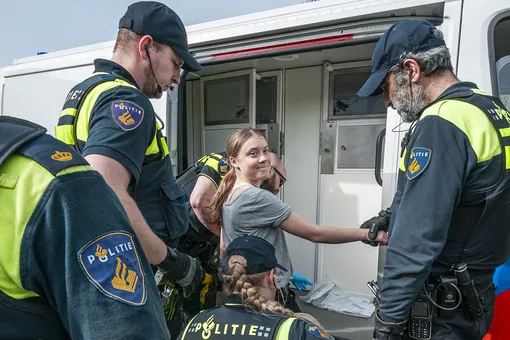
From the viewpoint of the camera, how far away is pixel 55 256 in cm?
57

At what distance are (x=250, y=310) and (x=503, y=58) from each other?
1678 millimetres

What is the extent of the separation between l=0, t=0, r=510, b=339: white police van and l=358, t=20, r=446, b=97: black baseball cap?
14.5 inches

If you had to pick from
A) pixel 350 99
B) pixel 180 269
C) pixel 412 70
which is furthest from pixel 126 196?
pixel 350 99

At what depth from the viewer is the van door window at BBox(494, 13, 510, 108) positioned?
1.73 m

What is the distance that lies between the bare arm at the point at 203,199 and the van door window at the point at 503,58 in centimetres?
168

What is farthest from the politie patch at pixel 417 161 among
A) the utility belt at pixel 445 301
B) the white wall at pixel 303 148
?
the white wall at pixel 303 148

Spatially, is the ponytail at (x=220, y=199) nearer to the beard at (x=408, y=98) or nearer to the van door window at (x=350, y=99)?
the beard at (x=408, y=98)

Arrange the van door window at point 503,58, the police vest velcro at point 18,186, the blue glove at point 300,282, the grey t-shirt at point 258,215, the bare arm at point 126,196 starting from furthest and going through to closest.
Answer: the blue glove at point 300,282 → the grey t-shirt at point 258,215 → the van door window at point 503,58 → the bare arm at point 126,196 → the police vest velcro at point 18,186

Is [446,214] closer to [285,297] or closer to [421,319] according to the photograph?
[421,319]

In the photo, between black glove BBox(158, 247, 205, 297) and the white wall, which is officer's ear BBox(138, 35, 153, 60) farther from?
the white wall

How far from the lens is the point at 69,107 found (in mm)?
1351

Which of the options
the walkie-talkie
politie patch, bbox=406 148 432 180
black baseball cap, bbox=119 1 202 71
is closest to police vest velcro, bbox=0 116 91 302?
black baseball cap, bbox=119 1 202 71

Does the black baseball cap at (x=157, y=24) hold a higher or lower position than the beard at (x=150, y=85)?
higher

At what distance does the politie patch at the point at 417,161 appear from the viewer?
4.17 feet
